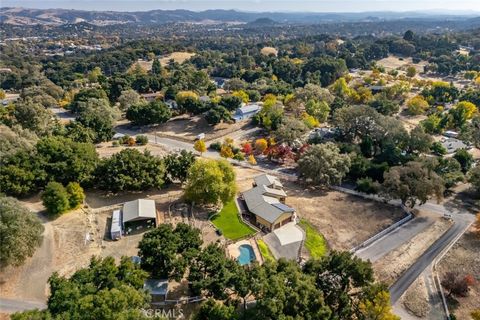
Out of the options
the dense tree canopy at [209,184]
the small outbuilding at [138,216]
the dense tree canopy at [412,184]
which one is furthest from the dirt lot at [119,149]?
the dense tree canopy at [412,184]

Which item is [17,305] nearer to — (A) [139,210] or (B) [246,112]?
(A) [139,210]

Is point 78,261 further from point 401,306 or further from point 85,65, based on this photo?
point 85,65

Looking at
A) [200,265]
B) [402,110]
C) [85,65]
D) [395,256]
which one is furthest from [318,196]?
[85,65]

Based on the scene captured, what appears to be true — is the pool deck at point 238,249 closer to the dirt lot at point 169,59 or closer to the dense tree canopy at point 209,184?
the dense tree canopy at point 209,184

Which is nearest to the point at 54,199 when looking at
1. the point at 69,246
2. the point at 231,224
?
the point at 69,246

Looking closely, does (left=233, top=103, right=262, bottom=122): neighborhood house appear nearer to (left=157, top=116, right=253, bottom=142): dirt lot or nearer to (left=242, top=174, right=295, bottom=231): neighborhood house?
(left=157, top=116, right=253, bottom=142): dirt lot

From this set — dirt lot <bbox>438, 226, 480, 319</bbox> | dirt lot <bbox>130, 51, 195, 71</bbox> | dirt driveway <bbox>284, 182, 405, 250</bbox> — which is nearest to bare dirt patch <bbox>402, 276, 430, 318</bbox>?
dirt lot <bbox>438, 226, 480, 319</bbox>

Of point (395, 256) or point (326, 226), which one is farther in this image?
point (326, 226)
